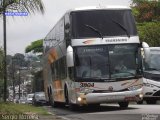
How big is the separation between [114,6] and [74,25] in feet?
6.51

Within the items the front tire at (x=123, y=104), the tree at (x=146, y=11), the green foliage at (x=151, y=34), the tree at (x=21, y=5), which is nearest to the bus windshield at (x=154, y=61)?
the front tire at (x=123, y=104)

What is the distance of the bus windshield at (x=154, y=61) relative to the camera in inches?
1045

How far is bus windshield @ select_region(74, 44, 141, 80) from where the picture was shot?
19.7 m

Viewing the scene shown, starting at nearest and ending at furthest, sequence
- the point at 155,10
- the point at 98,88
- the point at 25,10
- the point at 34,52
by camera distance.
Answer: the point at 25,10, the point at 98,88, the point at 155,10, the point at 34,52

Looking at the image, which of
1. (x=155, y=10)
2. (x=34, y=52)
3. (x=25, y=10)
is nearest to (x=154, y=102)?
(x=25, y=10)

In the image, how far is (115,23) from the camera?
20.4 meters

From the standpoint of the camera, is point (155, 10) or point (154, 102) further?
point (155, 10)

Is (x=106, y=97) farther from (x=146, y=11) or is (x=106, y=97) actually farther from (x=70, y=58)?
(x=146, y=11)

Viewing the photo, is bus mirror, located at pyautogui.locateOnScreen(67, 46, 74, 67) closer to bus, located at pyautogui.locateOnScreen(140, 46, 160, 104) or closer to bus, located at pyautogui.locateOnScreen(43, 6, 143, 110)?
bus, located at pyautogui.locateOnScreen(43, 6, 143, 110)

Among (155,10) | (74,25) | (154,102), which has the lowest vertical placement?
(154,102)

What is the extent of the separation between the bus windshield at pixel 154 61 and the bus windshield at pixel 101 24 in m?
6.35

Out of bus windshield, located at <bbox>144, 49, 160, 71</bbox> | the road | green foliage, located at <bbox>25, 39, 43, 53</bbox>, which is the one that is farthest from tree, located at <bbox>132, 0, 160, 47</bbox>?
the road

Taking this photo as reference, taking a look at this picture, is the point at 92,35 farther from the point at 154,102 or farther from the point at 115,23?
→ the point at 154,102

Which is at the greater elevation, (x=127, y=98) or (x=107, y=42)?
(x=107, y=42)
